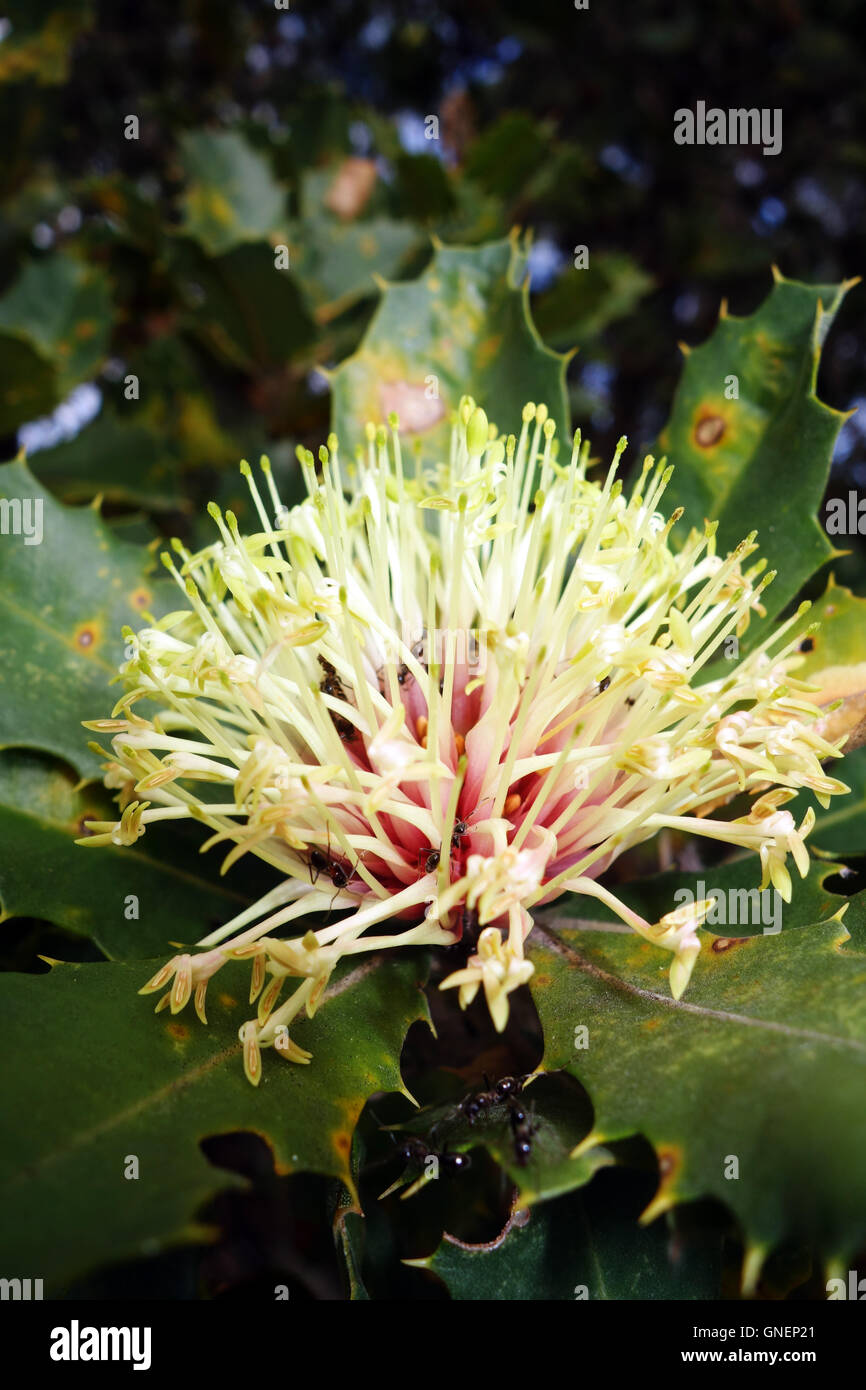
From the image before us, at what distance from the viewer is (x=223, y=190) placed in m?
2.23

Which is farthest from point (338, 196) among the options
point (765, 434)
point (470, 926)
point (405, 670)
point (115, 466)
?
point (470, 926)

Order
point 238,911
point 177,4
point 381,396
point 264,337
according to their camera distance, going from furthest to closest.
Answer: point 177,4 < point 264,337 < point 381,396 < point 238,911

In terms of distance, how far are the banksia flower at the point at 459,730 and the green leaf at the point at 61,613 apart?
0.59 ft

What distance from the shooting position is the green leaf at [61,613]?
1251mm

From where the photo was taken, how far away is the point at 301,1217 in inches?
55.1

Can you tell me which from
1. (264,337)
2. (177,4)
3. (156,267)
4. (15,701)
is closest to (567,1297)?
(15,701)

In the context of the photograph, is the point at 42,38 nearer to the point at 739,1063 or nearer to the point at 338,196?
the point at 338,196

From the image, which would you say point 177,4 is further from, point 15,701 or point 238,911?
point 238,911

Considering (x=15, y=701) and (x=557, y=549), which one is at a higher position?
(x=557, y=549)

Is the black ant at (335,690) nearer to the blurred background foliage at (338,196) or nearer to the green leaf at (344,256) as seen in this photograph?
the blurred background foliage at (338,196)

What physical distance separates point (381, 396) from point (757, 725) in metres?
0.72

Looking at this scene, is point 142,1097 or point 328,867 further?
point 328,867

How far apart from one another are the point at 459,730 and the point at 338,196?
1.65 m

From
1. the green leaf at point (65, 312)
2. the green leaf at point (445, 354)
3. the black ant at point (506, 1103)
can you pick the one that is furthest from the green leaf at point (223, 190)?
the black ant at point (506, 1103)
